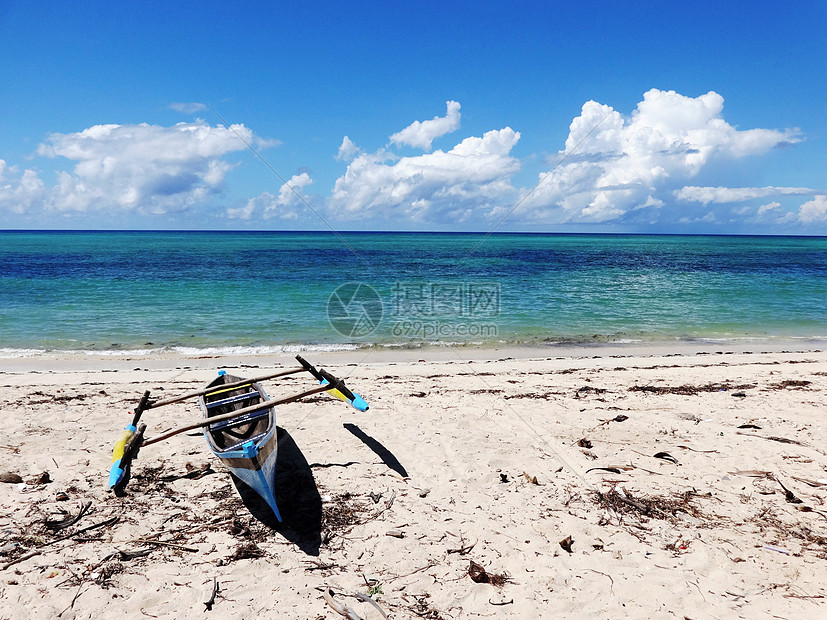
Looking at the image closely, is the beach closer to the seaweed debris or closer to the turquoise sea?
the seaweed debris

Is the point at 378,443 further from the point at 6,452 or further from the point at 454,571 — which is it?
the point at 6,452

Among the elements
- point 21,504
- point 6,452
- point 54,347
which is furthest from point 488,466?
point 54,347

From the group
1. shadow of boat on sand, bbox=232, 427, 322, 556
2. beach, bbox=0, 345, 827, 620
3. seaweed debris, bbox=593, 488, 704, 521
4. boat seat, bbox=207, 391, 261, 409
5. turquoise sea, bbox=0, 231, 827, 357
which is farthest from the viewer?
turquoise sea, bbox=0, 231, 827, 357

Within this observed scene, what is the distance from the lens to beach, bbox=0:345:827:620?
4090 millimetres

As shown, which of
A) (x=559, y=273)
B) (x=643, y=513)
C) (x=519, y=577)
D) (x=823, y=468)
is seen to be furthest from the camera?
(x=559, y=273)

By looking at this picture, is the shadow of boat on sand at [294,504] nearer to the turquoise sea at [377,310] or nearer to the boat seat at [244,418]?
the boat seat at [244,418]

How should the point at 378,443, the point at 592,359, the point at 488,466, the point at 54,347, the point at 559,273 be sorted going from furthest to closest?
the point at 559,273 < the point at 54,347 < the point at 592,359 < the point at 378,443 < the point at 488,466

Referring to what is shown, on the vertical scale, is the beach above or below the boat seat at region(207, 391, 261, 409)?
below

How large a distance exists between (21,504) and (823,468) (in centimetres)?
1018

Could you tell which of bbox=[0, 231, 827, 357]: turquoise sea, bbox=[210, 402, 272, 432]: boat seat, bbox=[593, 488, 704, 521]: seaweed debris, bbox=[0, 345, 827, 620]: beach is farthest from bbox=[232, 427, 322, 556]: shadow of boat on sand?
bbox=[0, 231, 827, 357]: turquoise sea

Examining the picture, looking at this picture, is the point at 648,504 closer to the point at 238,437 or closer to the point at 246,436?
the point at 246,436

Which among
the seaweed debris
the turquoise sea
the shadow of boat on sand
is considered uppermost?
the turquoise sea

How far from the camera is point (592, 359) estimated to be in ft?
45.4

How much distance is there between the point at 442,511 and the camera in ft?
17.8
